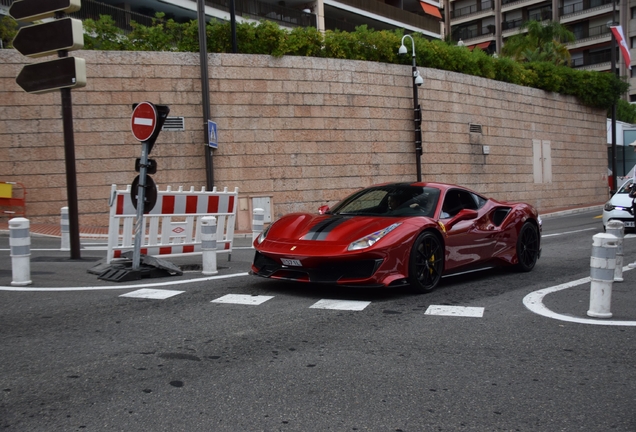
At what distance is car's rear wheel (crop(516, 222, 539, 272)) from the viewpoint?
8938mm

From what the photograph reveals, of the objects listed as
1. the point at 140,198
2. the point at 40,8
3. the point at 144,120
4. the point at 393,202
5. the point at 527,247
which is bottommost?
the point at 527,247

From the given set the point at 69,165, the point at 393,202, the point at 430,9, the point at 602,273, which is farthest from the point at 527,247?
the point at 430,9

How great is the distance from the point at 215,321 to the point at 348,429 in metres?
2.72

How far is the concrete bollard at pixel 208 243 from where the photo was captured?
8.80 meters

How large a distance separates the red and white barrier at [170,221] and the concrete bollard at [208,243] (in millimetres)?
1078

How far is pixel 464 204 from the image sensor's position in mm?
8383

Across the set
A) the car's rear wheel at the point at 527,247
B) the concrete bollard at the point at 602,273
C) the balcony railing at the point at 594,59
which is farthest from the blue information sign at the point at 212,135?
the balcony railing at the point at 594,59

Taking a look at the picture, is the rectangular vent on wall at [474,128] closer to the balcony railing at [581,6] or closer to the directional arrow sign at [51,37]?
the directional arrow sign at [51,37]

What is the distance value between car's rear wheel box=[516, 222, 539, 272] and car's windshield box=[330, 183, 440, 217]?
5.43ft

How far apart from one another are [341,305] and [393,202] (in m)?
1.88

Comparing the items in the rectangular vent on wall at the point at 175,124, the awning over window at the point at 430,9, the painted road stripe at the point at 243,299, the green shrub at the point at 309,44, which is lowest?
the painted road stripe at the point at 243,299

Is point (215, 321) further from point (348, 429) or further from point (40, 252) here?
point (40, 252)

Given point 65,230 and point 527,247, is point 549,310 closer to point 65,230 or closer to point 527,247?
point 527,247

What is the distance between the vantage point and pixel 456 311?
20.7 feet
